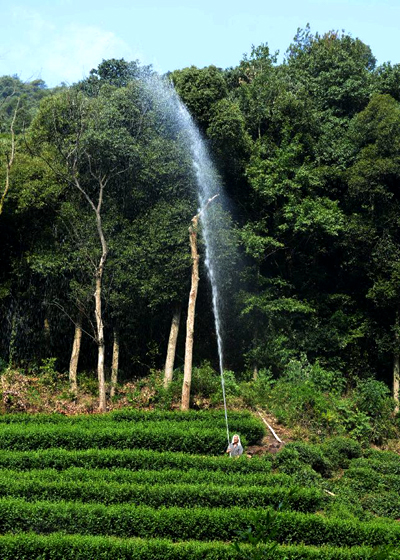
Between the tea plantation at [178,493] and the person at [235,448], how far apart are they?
310mm

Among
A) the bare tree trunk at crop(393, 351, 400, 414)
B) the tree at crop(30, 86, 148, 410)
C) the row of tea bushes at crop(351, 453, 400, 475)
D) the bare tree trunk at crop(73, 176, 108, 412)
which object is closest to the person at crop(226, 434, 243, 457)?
the row of tea bushes at crop(351, 453, 400, 475)

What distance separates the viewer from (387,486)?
15477mm

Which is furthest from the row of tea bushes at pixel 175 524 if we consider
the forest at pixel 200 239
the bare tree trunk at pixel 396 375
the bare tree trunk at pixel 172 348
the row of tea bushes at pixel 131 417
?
the bare tree trunk at pixel 396 375

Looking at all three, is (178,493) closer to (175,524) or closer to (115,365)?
(175,524)

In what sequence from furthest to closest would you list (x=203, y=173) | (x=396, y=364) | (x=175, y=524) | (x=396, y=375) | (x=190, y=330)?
(x=203, y=173) → (x=396, y=364) → (x=396, y=375) → (x=190, y=330) → (x=175, y=524)

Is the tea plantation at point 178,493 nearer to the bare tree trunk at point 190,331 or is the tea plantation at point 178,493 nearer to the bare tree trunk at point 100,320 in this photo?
the bare tree trunk at point 190,331

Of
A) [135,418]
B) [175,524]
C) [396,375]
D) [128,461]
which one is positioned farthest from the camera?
[396,375]

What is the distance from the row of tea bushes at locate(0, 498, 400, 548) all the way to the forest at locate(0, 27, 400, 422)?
882cm

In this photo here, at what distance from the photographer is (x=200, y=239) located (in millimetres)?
22719

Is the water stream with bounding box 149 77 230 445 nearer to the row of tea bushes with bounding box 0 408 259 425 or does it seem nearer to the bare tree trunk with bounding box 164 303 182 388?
the bare tree trunk with bounding box 164 303 182 388

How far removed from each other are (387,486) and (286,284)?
408 inches

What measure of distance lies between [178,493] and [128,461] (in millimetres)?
2406

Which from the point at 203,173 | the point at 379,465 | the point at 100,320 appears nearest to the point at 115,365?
the point at 100,320

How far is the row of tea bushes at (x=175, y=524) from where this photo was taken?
12188 mm
